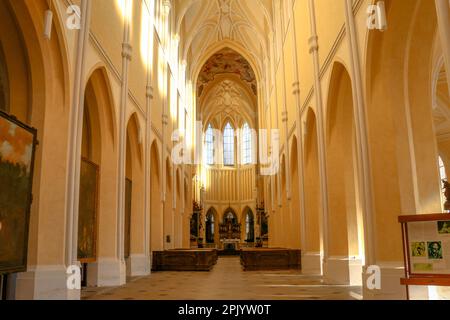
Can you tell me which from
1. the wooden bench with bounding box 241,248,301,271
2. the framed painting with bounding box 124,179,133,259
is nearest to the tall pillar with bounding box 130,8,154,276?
the framed painting with bounding box 124,179,133,259

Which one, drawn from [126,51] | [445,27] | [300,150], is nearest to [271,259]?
[300,150]

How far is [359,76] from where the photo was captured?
791cm

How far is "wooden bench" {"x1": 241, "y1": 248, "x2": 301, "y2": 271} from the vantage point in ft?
50.7

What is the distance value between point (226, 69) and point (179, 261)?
2130cm

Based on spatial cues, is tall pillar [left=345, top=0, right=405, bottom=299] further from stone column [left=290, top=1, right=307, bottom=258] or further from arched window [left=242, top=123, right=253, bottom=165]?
arched window [left=242, top=123, right=253, bottom=165]

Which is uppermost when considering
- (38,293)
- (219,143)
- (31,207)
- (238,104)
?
(238,104)

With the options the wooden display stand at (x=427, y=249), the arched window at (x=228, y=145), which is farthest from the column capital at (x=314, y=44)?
the arched window at (x=228, y=145)

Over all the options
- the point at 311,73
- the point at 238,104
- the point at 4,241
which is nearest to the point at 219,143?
the point at 238,104

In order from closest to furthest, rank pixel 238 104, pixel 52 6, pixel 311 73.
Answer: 1. pixel 52 6
2. pixel 311 73
3. pixel 238 104

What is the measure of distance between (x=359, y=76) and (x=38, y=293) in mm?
6410

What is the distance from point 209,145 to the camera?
4222 centimetres

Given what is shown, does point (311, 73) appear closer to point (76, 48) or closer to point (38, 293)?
point (76, 48)

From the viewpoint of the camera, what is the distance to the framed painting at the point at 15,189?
5.95 meters

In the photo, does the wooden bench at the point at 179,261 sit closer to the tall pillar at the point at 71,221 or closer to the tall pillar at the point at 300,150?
the tall pillar at the point at 300,150
